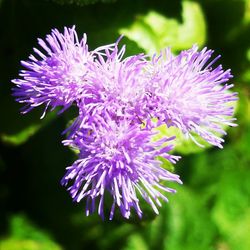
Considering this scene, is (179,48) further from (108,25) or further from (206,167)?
(206,167)

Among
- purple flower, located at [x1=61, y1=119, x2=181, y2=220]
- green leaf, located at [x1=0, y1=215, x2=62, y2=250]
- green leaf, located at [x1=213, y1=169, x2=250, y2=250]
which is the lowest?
green leaf, located at [x1=213, y1=169, x2=250, y2=250]

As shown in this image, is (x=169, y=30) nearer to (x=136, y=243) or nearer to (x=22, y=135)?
(x=22, y=135)

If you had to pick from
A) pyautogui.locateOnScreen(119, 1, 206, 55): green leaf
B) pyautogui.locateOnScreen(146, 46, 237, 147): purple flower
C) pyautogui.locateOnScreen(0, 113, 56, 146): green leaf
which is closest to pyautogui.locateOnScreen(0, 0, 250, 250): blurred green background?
pyautogui.locateOnScreen(119, 1, 206, 55): green leaf

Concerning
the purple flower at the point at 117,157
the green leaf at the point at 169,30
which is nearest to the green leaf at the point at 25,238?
the green leaf at the point at 169,30

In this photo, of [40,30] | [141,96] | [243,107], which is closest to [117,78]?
[141,96]

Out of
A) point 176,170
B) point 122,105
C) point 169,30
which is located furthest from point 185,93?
point 176,170

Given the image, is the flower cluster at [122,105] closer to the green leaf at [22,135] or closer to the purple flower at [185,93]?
the purple flower at [185,93]

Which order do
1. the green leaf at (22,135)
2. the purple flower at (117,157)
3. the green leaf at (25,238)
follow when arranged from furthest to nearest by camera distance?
the green leaf at (25,238), the green leaf at (22,135), the purple flower at (117,157)

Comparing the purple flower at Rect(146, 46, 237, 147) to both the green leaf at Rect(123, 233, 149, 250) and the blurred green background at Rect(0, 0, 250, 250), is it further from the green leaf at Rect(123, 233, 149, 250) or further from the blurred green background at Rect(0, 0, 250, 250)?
the green leaf at Rect(123, 233, 149, 250)
